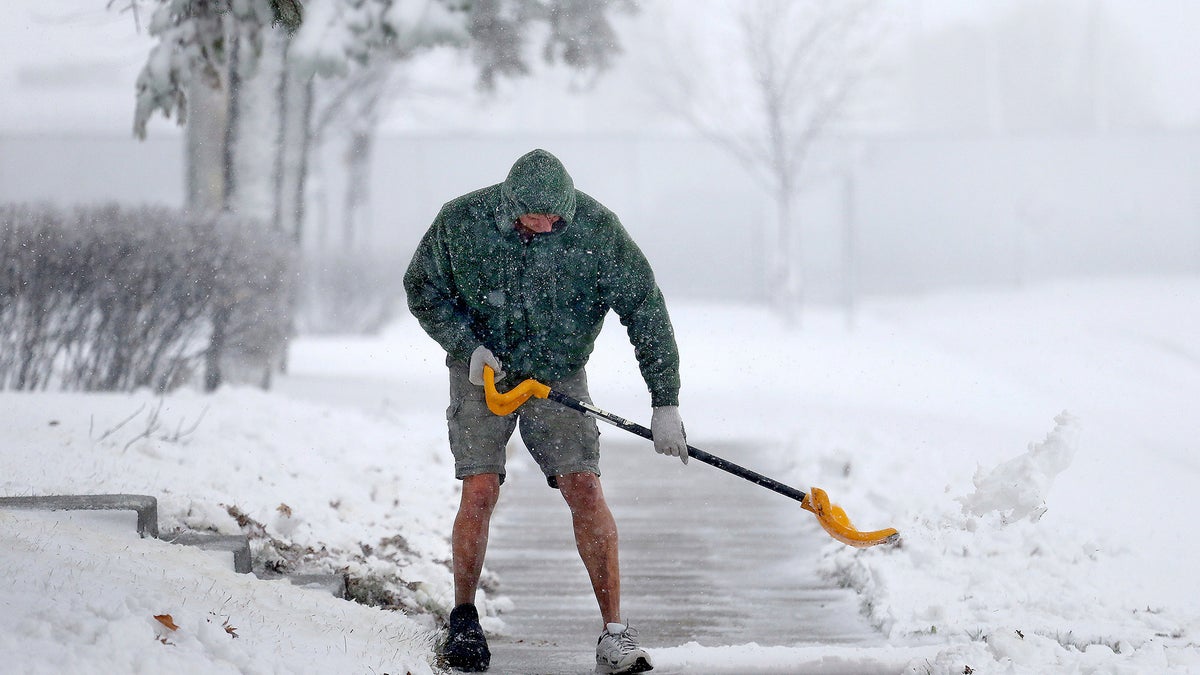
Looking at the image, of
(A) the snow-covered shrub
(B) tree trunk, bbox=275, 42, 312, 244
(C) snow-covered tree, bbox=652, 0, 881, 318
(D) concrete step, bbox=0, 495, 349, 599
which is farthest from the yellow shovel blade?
(C) snow-covered tree, bbox=652, 0, 881, 318

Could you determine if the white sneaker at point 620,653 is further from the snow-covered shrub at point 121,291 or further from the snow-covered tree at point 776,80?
the snow-covered tree at point 776,80

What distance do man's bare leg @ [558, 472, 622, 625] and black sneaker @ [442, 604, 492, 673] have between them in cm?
40

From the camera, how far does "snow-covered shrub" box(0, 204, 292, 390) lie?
27.4 feet

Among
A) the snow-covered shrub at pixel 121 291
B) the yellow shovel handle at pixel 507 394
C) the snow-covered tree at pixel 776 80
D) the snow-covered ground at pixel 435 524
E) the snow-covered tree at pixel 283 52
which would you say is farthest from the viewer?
the snow-covered tree at pixel 776 80

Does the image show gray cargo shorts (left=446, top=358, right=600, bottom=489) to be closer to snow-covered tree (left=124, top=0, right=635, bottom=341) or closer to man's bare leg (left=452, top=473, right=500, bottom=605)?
man's bare leg (left=452, top=473, right=500, bottom=605)

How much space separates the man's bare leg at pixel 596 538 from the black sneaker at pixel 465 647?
40cm

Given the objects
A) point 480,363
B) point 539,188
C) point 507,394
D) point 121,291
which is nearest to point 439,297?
point 480,363

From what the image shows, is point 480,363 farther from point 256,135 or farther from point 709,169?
point 709,169

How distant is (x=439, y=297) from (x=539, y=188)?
57 centimetres

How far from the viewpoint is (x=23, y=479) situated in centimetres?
558

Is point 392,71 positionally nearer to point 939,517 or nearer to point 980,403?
point 980,403

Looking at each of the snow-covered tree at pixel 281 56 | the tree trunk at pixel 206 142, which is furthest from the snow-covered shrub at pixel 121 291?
the tree trunk at pixel 206 142

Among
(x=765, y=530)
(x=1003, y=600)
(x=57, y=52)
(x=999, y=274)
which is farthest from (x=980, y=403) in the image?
(x=57, y=52)

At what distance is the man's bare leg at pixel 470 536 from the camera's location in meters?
4.39
